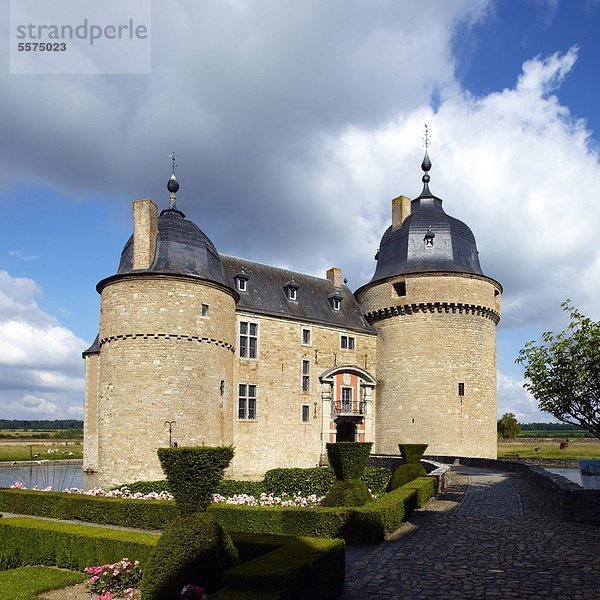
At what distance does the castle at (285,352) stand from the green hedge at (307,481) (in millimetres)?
2459

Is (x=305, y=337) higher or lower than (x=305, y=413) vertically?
higher

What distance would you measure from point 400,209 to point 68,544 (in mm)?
26547

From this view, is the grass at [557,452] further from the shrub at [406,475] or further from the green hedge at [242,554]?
the green hedge at [242,554]

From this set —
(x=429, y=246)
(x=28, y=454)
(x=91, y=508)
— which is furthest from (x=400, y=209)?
(x=28, y=454)

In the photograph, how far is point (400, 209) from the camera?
32938 mm

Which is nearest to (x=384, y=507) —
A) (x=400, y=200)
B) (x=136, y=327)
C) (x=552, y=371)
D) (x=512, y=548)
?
(x=512, y=548)

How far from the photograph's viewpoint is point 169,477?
807 cm

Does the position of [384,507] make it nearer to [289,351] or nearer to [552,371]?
[552,371]

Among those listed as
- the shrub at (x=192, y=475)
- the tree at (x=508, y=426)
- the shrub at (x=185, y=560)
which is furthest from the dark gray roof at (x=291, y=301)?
the tree at (x=508, y=426)

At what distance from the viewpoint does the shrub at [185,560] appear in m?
7.05

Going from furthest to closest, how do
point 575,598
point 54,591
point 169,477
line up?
point 54,591 → point 169,477 → point 575,598

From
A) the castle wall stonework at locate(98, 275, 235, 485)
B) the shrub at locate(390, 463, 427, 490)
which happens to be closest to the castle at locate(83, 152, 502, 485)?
the castle wall stonework at locate(98, 275, 235, 485)

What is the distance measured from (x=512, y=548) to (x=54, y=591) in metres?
7.11

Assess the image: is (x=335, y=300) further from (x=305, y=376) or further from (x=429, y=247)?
(x=429, y=247)
